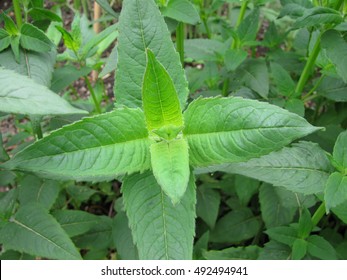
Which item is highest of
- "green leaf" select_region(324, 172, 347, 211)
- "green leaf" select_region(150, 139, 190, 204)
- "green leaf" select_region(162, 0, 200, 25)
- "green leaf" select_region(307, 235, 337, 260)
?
"green leaf" select_region(162, 0, 200, 25)

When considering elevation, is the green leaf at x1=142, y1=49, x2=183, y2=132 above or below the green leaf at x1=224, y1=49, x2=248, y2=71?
below

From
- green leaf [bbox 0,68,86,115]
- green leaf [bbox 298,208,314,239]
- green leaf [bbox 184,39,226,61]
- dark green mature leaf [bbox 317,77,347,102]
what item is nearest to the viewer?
green leaf [bbox 0,68,86,115]

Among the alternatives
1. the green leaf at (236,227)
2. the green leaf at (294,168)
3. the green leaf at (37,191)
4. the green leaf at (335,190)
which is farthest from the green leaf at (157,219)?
the green leaf at (236,227)

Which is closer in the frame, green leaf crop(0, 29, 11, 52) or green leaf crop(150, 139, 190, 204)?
green leaf crop(150, 139, 190, 204)

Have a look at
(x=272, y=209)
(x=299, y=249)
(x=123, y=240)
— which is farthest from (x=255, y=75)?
(x=123, y=240)

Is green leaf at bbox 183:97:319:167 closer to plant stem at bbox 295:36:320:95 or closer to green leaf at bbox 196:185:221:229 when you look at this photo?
plant stem at bbox 295:36:320:95

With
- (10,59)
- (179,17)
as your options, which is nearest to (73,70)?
(10,59)

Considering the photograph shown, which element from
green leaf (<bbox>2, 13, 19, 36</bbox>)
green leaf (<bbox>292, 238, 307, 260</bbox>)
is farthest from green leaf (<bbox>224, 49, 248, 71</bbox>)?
green leaf (<bbox>2, 13, 19, 36</bbox>)
